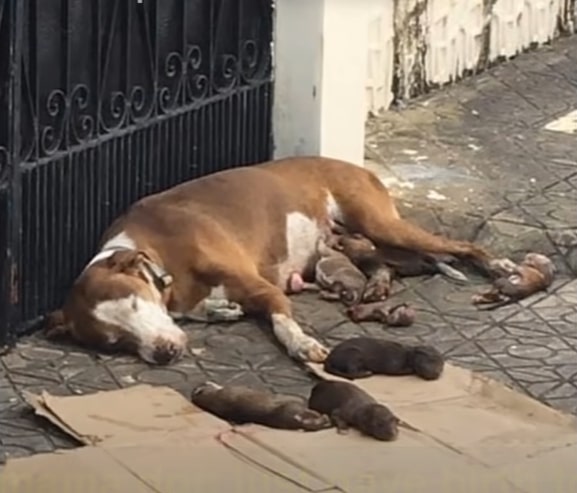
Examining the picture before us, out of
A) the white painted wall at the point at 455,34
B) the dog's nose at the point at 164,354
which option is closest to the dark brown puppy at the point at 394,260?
the dog's nose at the point at 164,354

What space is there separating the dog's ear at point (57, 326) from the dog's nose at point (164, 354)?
1.08 ft

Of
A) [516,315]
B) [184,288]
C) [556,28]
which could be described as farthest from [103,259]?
[556,28]

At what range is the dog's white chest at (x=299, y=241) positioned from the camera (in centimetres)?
677

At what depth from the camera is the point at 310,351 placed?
590 cm

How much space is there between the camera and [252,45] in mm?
7203

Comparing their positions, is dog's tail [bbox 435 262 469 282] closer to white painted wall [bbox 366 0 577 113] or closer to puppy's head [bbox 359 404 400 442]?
puppy's head [bbox 359 404 400 442]

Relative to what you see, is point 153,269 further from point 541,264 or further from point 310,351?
point 541,264

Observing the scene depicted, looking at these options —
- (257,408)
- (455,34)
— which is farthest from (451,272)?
(455,34)

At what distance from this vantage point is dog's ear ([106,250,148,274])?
6.09 metres

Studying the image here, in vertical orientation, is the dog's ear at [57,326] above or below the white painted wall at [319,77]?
below

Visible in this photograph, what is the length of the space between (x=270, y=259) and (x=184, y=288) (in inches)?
19.3

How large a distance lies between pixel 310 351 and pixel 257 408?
58 cm

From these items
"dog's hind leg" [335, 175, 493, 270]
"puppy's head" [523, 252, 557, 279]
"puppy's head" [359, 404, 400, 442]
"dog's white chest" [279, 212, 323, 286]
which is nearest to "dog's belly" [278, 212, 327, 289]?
"dog's white chest" [279, 212, 323, 286]

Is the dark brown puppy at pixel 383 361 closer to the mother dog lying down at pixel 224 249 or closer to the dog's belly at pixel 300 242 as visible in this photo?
the mother dog lying down at pixel 224 249
